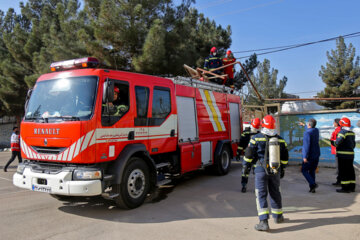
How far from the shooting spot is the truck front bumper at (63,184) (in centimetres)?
436

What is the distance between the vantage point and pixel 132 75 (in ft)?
18.0

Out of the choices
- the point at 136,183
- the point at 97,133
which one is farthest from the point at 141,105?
the point at 136,183

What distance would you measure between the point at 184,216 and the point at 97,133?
82.3 inches

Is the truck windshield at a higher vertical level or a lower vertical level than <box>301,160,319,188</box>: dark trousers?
higher

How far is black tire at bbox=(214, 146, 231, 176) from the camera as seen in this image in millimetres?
8258

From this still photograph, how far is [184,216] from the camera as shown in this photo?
4.82 m

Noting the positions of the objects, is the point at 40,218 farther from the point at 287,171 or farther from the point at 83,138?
the point at 287,171

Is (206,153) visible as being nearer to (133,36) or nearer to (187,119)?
(187,119)

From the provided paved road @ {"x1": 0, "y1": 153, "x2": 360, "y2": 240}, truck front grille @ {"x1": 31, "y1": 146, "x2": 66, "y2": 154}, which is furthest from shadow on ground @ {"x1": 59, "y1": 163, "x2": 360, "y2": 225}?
truck front grille @ {"x1": 31, "y1": 146, "x2": 66, "y2": 154}

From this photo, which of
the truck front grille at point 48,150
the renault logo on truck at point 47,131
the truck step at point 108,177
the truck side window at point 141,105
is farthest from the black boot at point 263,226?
the renault logo on truck at point 47,131

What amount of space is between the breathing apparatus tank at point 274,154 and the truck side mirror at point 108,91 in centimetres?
273

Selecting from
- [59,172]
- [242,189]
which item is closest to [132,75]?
[59,172]

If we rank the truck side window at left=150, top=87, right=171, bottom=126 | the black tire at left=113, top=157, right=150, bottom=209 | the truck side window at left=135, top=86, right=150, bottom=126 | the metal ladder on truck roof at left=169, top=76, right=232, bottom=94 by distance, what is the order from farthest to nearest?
the metal ladder on truck roof at left=169, top=76, right=232, bottom=94, the truck side window at left=150, top=87, right=171, bottom=126, the truck side window at left=135, top=86, right=150, bottom=126, the black tire at left=113, top=157, right=150, bottom=209

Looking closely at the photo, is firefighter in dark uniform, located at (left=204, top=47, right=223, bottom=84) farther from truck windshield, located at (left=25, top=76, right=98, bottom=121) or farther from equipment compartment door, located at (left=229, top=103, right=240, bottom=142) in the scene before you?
truck windshield, located at (left=25, top=76, right=98, bottom=121)
